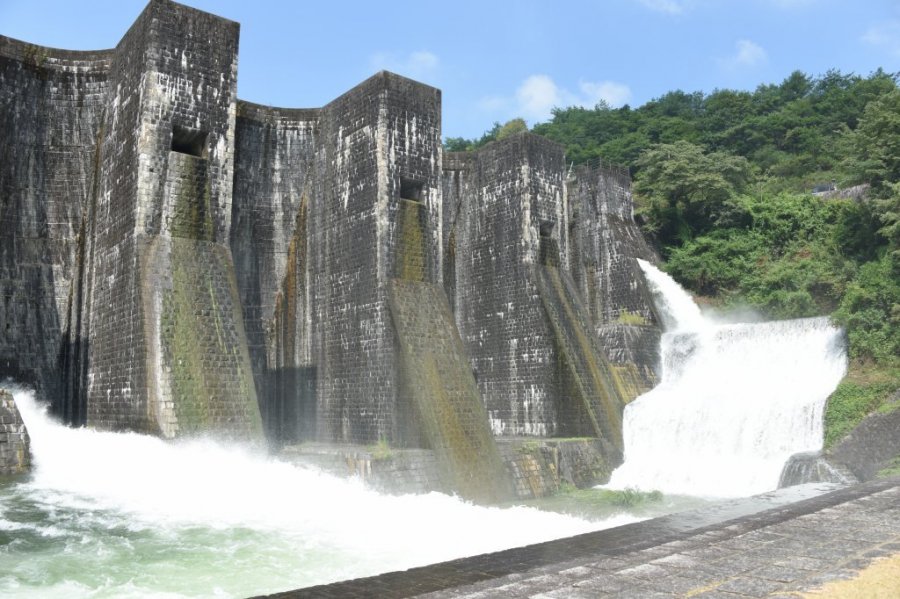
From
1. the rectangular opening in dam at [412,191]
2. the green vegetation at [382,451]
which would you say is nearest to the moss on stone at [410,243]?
the rectangular opening in dam at [412,191]

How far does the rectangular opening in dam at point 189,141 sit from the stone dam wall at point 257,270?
0.16ft

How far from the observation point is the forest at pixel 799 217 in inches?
620

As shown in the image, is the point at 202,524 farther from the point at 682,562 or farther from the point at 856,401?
the point at 856,401

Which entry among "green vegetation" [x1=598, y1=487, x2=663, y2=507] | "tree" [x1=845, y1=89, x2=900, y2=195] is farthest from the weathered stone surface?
"tree" [x1=845, y1=89, x2=900, y2=195]

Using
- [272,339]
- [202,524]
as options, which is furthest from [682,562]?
[272,339]

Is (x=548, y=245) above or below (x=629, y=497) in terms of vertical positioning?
above

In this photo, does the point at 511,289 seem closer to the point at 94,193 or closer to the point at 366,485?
the point at 366,485

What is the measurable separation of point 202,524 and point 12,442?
115 inches

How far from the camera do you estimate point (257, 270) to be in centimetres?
1488

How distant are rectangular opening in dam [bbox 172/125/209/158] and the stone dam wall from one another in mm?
47

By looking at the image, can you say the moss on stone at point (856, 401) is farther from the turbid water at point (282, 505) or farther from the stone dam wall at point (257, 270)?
the stone dam wall at point (257, 270)

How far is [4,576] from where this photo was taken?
632cm

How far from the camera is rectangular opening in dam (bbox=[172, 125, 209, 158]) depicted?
1217 cm

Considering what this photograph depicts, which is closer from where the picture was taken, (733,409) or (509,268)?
(733,409)
